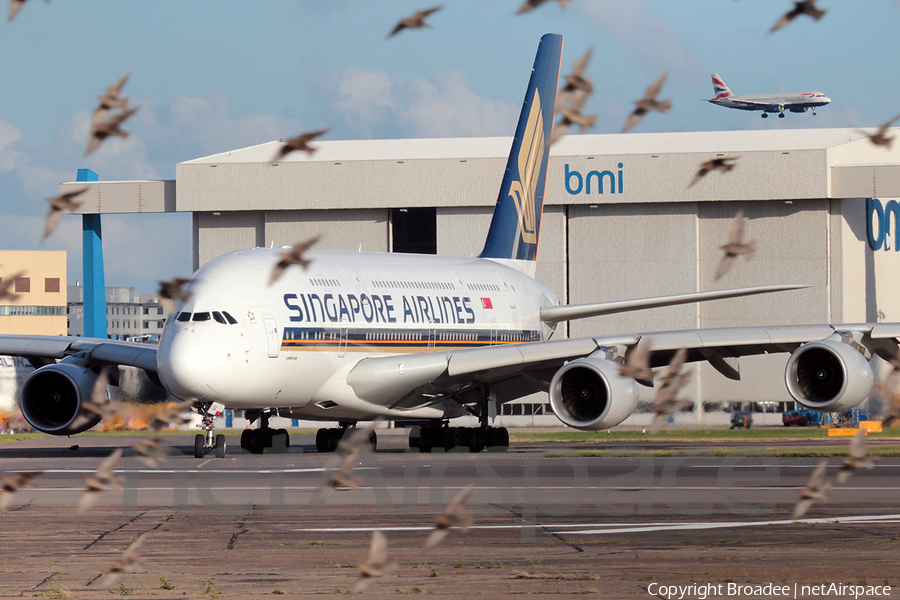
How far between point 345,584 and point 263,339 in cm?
1287

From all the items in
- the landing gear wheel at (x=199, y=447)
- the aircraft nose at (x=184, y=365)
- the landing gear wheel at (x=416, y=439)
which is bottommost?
the landing gear wheel at (x=416, y=439)

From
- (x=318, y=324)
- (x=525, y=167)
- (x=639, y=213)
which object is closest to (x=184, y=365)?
(x=318, y=324)

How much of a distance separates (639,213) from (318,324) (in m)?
33.4

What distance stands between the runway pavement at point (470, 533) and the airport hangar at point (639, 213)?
108ft

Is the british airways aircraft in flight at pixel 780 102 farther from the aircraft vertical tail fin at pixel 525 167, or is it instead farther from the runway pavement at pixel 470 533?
the runway pavement at pixel 470 533

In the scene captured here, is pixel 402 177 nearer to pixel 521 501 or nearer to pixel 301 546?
pixel 521 501

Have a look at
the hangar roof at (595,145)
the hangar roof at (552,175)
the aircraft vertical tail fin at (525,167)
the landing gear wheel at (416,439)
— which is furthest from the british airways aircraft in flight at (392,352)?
the hangar roof at (595,145)

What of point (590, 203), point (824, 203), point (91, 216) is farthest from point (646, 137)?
point (91, 216)

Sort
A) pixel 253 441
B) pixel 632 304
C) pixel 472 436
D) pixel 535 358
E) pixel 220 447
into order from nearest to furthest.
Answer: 1. pixel 535 358
2. pixel 220 447
3. pixel 253 441
4. pixel 472 436
5. pixel 632 304

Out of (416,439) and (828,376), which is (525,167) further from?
(828,376)

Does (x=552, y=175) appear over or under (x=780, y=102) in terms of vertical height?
under

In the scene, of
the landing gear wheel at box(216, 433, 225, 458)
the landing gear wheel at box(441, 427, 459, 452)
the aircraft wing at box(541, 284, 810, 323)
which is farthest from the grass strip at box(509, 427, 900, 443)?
the landing gear wheel at box(216, 433, 225, 458)

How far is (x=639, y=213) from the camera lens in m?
53.8

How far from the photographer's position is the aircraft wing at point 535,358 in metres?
20.5
